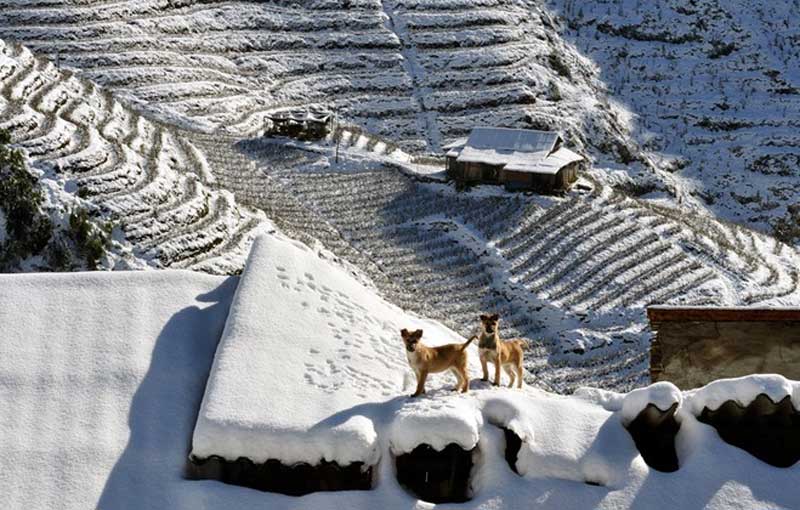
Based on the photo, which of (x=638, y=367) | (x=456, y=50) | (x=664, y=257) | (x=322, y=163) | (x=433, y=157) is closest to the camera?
(x=638, y=367)

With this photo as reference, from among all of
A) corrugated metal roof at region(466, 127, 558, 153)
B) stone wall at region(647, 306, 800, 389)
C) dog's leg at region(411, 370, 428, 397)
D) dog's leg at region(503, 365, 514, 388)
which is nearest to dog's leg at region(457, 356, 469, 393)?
dog's leg at region(411, 370, 428, 397)

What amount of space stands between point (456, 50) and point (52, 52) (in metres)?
25.3

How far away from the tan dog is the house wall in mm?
3281

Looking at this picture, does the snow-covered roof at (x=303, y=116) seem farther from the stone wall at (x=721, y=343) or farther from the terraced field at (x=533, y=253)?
the stone wall at (x=721, y=343)

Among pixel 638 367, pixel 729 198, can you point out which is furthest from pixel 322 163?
pixel 729 198

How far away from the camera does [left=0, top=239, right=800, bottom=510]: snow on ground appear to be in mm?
12930

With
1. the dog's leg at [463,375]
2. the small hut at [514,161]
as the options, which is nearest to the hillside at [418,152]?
the small hut at [514,161]

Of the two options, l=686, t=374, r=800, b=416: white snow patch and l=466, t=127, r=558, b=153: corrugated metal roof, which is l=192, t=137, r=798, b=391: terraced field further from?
l=686, t=374, r=800, b=416: white snow patch

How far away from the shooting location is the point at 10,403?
14523 mm

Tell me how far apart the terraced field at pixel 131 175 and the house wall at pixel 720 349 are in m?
18.6

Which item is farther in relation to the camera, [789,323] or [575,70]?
[575,70]

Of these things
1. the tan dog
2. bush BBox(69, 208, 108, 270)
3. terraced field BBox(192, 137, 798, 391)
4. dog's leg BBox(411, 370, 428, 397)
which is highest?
dog's leg BBox(411, 370, 428, 397)

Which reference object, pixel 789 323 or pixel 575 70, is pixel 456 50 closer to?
pixel 575 70

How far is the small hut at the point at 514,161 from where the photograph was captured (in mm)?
47000
